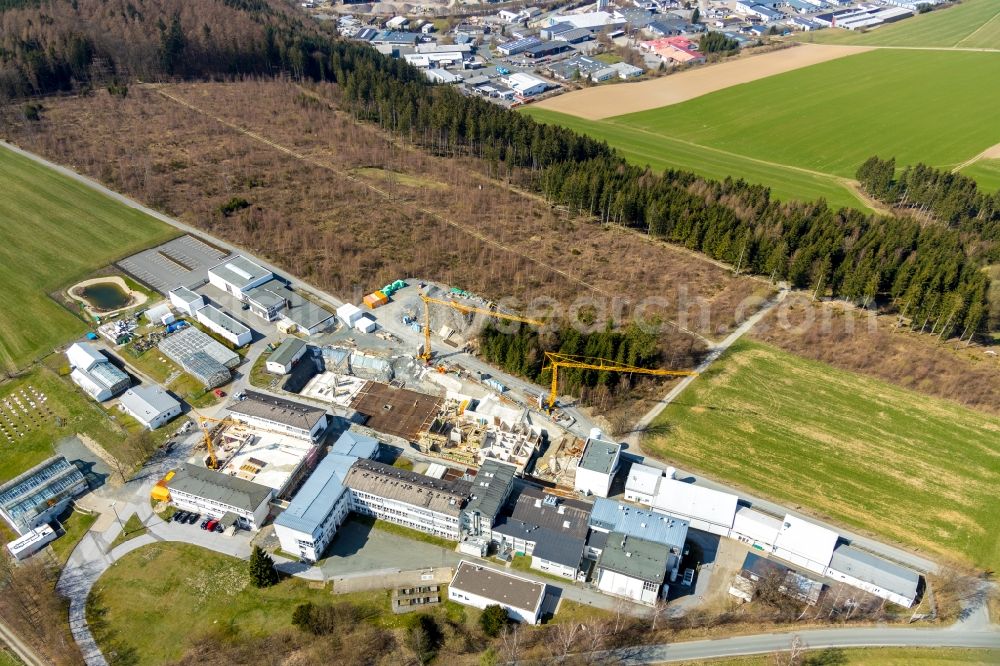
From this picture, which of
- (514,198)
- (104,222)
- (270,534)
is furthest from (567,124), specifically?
(270,534)

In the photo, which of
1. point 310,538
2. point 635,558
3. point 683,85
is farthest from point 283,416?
point 683,85

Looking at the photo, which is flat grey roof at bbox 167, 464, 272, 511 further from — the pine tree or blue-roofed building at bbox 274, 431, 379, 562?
the pine tree

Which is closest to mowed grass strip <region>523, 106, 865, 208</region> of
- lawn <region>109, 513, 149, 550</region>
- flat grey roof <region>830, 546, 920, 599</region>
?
flat grey roof <region>830, 546, 920, 599</region>

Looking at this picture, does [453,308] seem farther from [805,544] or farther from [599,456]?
[805,544]

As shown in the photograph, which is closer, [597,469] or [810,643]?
[810,643]

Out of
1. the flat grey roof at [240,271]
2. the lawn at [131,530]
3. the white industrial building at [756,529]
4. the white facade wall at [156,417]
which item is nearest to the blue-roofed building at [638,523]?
the white industrial building at [756,529]

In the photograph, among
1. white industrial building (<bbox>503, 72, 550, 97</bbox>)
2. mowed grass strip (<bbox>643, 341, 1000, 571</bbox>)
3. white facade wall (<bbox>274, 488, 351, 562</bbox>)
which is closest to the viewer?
white facade wall (<bbox>274, 488, 351, 562</bbox>)
